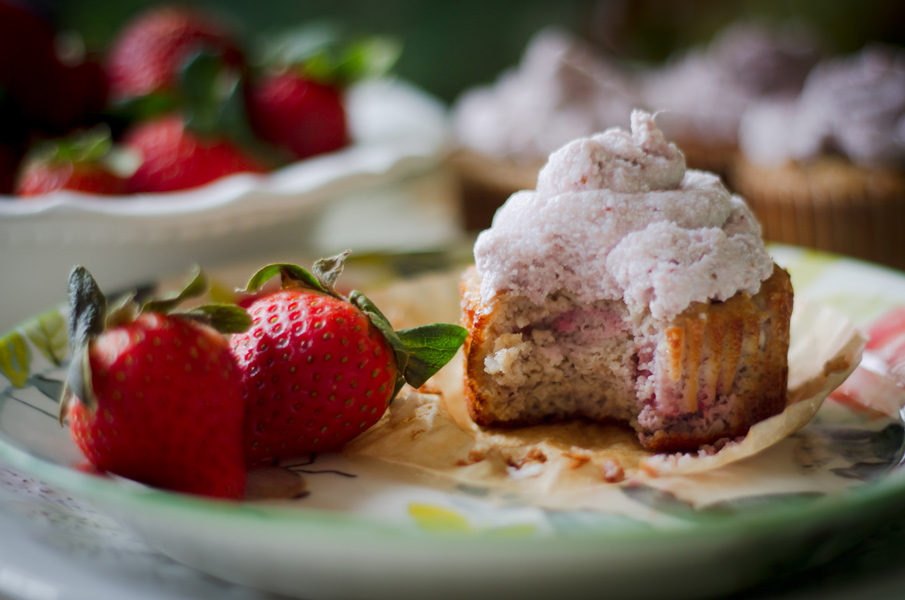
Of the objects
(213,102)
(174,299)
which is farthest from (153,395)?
(213,102)

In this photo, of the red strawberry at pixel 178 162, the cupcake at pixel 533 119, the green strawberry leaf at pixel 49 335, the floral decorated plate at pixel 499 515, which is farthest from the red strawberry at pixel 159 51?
the floral decorated plate at pixel 499 515

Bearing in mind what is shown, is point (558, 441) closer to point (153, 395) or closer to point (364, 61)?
point (153, 395)

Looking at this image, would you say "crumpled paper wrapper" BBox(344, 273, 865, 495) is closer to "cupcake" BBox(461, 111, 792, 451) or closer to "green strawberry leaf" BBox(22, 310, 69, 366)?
"cupcake" BBox(461, 111, 792, 451)

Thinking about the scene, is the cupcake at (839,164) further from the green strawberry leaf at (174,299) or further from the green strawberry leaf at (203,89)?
the green strawberry leaf at (174,299)

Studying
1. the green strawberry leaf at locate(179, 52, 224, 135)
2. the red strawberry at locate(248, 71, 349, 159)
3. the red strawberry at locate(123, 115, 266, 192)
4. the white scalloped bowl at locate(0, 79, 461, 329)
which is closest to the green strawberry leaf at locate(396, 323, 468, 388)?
the white scalloped bowl at locate(0, 79, 461, 329)

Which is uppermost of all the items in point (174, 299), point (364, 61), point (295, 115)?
point (364, 61)

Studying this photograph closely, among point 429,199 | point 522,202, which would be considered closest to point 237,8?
point 429,199
